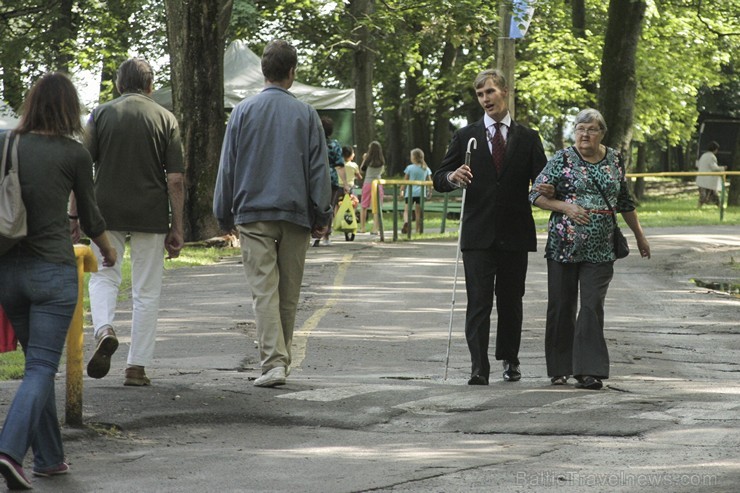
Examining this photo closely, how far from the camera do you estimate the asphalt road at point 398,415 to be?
20.2 ft

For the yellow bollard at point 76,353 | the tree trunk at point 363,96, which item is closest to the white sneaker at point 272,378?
the yellow bollard at point 76,353

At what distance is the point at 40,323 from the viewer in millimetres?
6137

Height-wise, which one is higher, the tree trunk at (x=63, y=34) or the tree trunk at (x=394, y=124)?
the tree trunk at (x=63, y=34)

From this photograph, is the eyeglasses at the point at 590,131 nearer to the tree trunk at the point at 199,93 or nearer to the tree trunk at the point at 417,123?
the tree trunk at the point at 199,93

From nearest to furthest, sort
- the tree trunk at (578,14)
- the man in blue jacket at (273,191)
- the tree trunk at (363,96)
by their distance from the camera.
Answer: the man in blue jacket at (273,191) → the tree trunk at (363,96) → the tree trunk at (578,14)

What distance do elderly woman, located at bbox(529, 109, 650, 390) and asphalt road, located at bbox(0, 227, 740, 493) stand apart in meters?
0.23

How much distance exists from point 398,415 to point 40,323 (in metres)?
2.41

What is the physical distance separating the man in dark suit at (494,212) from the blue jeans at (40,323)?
377cm

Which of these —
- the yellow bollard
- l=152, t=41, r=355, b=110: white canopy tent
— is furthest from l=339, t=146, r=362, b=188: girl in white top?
the yellow bollard

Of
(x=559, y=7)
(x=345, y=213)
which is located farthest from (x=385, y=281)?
Answer: (x=559, y=7)

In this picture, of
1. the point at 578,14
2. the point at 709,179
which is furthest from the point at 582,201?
the point at 578,14

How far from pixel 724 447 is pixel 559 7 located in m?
41.2

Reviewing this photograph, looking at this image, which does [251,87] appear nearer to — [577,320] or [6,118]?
[6,118]

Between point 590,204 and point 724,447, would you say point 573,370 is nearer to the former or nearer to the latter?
point 590,204
